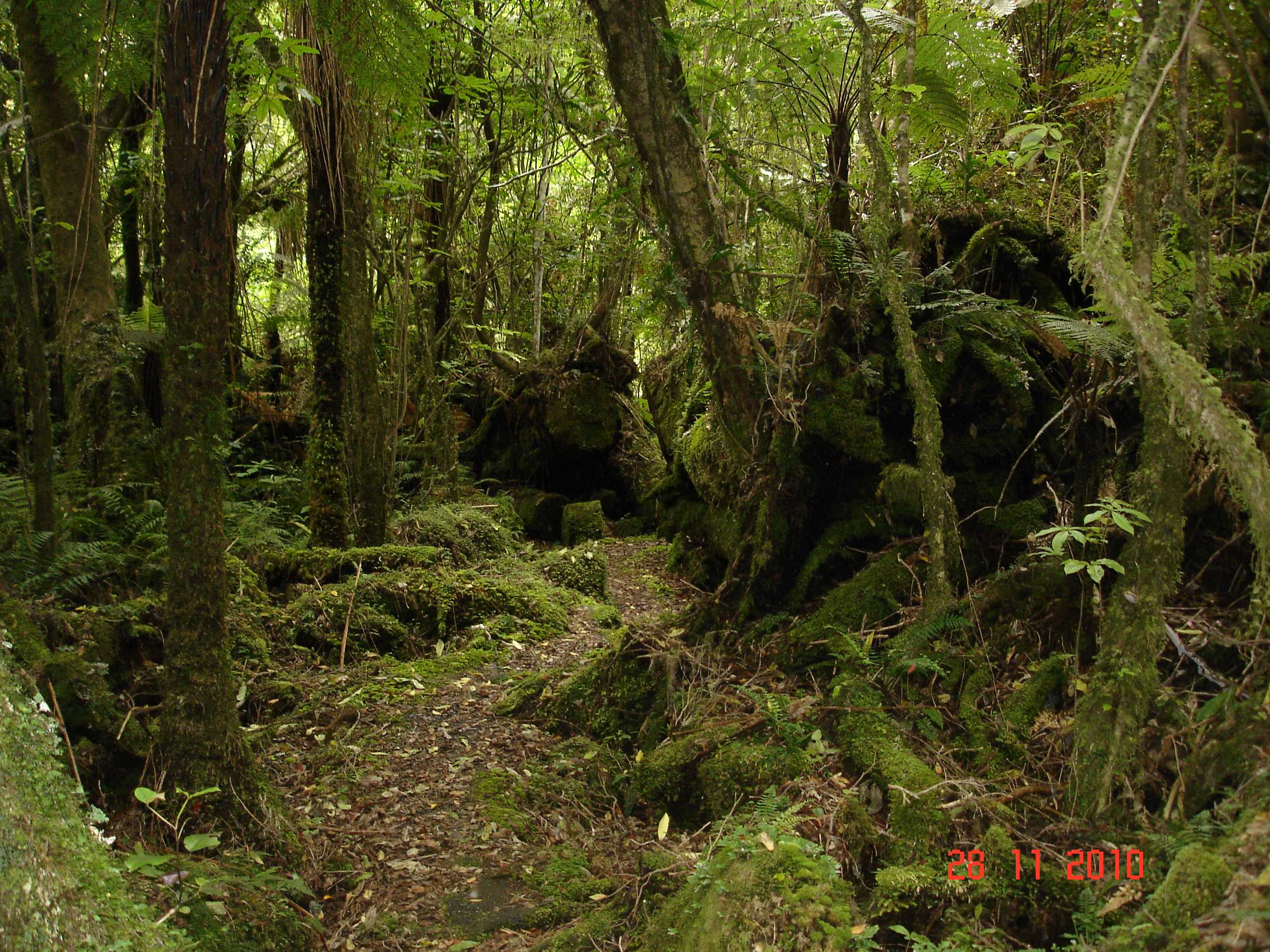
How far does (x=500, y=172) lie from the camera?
12.2 meters

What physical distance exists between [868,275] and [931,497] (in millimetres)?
1448

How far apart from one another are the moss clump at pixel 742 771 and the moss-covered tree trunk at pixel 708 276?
119cm

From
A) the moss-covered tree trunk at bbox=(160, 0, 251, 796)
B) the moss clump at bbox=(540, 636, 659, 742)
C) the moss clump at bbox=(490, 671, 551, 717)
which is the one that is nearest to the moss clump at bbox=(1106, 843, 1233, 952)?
the moss clump at bbox=(540, 636, 659, 742)

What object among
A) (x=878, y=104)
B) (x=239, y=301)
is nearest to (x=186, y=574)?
(x=878, y=104)

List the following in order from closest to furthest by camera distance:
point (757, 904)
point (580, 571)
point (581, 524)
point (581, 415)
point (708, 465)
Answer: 1. point (757, 904)
2. point (580, 571)
3. point (708, 465)
4. point (581, 524)
5. point (581, 415)

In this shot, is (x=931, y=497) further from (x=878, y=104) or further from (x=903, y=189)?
(x=878, y=104)

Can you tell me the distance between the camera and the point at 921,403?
3488 mm

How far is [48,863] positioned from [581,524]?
9332mm

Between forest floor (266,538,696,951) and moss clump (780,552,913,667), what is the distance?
1.06 m

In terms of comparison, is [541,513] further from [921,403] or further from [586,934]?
[586,934]

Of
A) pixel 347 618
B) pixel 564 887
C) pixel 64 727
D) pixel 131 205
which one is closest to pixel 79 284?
pixel 347 618

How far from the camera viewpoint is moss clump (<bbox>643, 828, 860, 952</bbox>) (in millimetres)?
2328

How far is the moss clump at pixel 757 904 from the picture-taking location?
2328 millimetres

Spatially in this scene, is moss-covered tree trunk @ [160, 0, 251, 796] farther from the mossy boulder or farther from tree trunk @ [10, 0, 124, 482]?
the mossy boulder
